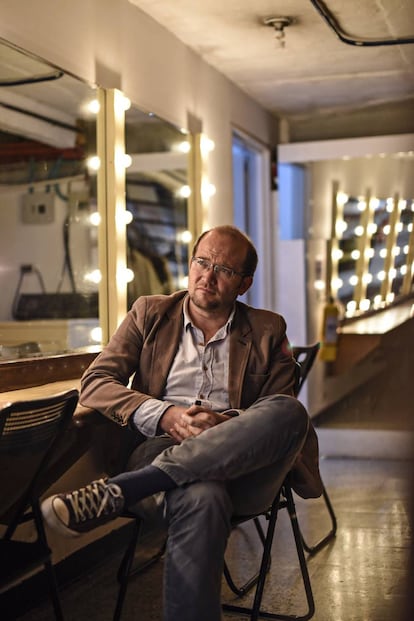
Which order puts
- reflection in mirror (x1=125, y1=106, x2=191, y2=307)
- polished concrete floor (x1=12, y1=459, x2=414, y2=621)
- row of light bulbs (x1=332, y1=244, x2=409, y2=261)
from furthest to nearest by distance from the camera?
row of light bulbs (x1=332, y1=244, x2=409, y2=261) → reflection in mirror (x1=125, y1=106, x2=191, y2=307) → polished concrete floor (x1=12, y1=459, x2=414, y2=621)

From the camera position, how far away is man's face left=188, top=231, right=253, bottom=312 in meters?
3.02

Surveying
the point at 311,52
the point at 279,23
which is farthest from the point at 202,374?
the point at 311,52

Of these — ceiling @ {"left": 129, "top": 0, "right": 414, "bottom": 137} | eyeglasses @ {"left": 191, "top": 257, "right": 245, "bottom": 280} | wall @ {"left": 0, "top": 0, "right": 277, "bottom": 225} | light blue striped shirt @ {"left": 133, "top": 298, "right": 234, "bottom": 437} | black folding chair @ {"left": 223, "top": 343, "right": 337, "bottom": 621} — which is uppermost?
ceiling @ {"left": 129, "top": 0, "right": 414, "bottom": 137}

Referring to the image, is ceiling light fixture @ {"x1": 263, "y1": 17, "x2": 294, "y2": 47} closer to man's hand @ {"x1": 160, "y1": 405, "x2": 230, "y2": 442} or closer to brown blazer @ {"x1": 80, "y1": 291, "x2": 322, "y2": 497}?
brown blazer @ {"x1": 80, "y1": 291, "x2": 322, "y2": 497}

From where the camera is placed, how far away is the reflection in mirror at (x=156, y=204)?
14.0 feet

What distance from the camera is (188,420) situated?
2703mm

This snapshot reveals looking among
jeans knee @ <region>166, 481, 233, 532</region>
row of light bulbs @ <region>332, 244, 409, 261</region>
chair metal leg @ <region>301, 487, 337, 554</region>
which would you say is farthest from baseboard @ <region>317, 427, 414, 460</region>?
jeans knee @ <region>166, 481, 233, 532</region>

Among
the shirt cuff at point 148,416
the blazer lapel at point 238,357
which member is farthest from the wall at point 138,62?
the shirt cuff at point 148,416

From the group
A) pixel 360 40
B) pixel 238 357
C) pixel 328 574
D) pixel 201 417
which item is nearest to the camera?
pixel 201 417

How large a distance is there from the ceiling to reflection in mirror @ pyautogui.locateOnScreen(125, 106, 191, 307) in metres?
0.52

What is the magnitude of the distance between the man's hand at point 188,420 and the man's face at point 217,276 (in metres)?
0.42

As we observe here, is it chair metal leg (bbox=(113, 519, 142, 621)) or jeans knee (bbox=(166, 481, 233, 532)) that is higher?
jeans knee (bbox=(166, 481, 233, 532))

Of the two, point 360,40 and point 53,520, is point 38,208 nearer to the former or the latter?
point 360,40

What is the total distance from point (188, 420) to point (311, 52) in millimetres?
2976
